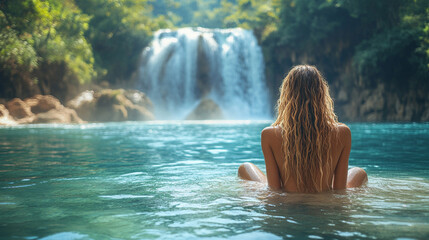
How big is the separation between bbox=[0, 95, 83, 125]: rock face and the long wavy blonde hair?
21988mm

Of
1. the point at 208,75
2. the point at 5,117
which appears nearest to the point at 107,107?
the point at 5,117

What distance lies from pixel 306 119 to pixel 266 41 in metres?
32.3

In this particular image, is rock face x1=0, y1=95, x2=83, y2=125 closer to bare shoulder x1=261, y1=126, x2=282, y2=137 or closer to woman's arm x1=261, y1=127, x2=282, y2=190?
woman's arm x1=261, y1=127, x2=282, y2=190

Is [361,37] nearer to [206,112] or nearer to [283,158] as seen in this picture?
[206,112]

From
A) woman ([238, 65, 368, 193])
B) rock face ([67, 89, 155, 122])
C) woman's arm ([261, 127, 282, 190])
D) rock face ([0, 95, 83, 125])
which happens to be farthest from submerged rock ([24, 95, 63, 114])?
woman ([238, 65, 368, 193])

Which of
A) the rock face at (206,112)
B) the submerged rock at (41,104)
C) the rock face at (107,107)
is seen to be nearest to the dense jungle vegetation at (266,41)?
the submerged rock at (41,104)

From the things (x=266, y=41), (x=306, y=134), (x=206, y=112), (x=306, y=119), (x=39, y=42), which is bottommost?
(x=206, y=112)

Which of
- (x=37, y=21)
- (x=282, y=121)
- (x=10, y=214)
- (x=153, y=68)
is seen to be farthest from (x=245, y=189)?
(x=153, y=68)

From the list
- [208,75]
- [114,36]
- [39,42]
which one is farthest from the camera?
[114,36]

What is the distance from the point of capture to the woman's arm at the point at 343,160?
364 centimetres

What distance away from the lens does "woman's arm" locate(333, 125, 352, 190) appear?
3.64 meters

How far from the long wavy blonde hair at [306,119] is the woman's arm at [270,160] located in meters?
0.14

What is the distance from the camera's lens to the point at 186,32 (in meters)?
35.8

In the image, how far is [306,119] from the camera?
11.8 ft
